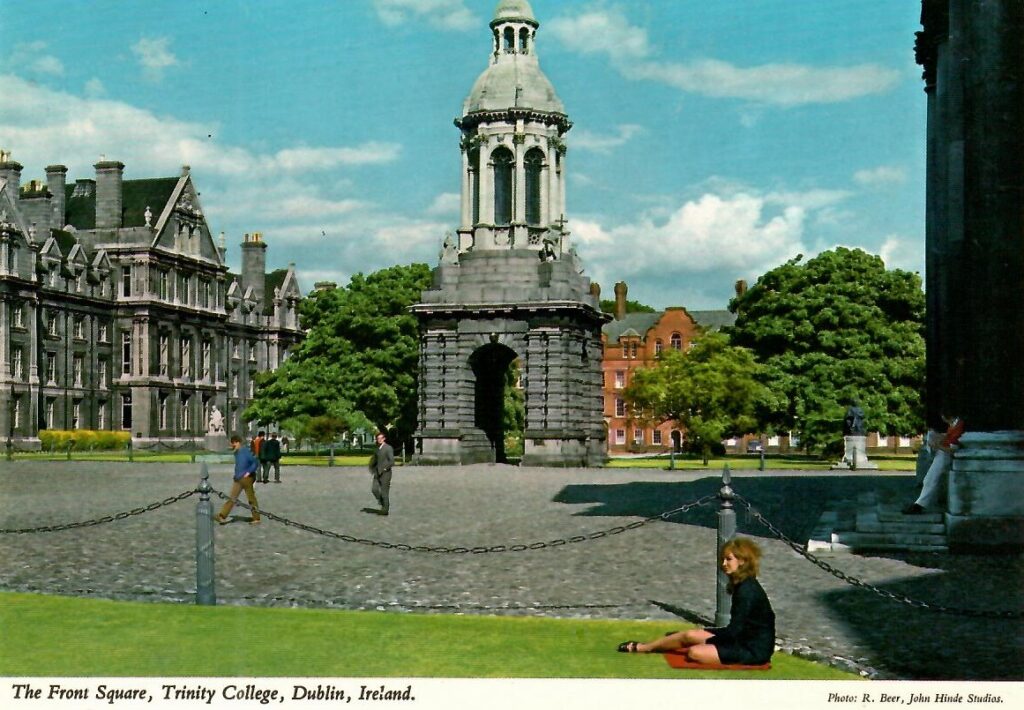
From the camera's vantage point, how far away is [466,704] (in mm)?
8336

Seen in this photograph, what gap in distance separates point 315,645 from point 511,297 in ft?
146

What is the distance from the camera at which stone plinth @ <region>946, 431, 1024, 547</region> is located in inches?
666

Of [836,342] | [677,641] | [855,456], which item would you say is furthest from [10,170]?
[677,641]

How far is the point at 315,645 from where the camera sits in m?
10.3

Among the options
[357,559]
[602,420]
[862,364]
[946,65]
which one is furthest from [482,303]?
[357,559]

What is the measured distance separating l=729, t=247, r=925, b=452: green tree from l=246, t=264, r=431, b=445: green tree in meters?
18.5

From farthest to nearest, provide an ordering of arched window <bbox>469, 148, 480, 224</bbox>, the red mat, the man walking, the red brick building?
1. the red brick building
2. arched window <bbox>469, 148, 480, 224</bbox>
3. the man walking
4. the red mat

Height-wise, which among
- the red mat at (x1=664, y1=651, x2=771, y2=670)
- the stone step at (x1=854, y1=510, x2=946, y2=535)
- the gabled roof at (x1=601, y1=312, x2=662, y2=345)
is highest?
the gabled roof at (x1=601, y1=312, x2=662, y2=345)

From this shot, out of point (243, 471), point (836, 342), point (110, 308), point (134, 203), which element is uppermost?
point (134, 203)

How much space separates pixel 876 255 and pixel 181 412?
1911 inches

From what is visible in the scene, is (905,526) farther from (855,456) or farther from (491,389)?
(491,389)

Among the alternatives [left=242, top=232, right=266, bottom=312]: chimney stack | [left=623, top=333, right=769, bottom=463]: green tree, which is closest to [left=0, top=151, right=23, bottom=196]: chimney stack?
[left=242, top=232, right=266, bottom=312]: chimney stack

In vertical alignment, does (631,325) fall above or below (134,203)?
below

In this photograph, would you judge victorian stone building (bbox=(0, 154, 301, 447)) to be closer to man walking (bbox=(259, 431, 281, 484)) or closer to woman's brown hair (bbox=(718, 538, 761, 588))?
man walking (bbox=(259, 431, 281, 484))
